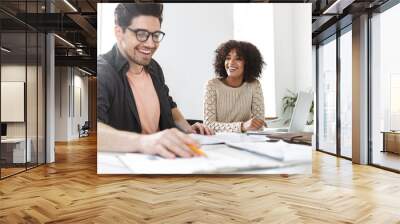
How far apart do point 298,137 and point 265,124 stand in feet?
1.81

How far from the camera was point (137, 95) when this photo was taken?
5555mm

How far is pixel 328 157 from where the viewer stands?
893cm

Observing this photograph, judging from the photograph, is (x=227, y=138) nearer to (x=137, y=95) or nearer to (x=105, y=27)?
(x=137, y=95)

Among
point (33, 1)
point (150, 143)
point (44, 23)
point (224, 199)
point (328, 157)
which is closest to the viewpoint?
point (224, 199)

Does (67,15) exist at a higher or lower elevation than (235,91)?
higher

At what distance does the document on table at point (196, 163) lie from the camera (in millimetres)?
5523

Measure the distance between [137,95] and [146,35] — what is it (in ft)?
2.87

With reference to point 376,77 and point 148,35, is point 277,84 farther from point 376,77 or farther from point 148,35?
point 376,77

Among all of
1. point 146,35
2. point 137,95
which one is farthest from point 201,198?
point 146,35

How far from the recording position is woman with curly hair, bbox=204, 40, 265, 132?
5641 mm

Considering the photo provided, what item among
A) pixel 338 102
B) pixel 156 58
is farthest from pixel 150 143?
pixel 338 102

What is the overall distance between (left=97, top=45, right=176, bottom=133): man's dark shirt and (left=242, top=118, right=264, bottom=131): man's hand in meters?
1.04

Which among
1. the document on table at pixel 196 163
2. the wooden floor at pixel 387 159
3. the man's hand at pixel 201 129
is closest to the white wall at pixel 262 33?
the document on table at pixel 196 163

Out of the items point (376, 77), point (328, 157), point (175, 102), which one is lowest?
point (328, 157)
